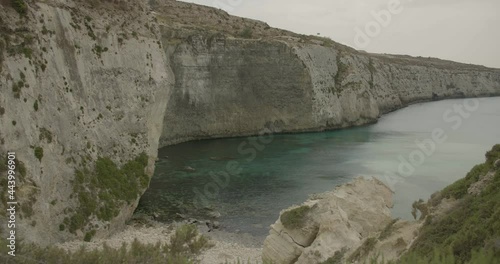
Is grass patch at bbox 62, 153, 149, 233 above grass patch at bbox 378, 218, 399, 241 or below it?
below

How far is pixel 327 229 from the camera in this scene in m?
19.0

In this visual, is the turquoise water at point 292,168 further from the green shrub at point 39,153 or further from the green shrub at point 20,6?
the green shrub at point 20,6

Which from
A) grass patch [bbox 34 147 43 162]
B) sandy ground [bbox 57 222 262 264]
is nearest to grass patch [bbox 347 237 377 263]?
sandy ground [bbox 57 222 262 264]

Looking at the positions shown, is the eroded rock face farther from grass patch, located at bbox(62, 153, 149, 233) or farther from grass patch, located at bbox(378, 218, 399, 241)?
grass patch, located at bbox(62, 153, 149, 233)

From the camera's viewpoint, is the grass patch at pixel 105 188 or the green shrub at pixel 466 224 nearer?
the green shrub at pixel 466 224

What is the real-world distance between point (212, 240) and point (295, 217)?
8.84m

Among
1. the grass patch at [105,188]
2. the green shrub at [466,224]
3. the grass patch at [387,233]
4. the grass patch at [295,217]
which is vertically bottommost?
the grass patch at [105,188]

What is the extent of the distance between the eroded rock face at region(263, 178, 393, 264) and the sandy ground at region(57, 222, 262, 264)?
9.87 ft

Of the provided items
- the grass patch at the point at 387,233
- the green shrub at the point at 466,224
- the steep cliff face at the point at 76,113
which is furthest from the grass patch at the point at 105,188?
the green shrub at the point at 466,224

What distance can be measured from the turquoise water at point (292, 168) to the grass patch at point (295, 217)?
29.4 ft

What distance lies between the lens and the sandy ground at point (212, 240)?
2322 centimetres

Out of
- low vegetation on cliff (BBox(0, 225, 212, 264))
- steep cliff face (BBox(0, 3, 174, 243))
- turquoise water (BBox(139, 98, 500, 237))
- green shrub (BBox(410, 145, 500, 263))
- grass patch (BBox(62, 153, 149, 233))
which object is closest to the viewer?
green shrub (BBox(410, 145, 500, 263))

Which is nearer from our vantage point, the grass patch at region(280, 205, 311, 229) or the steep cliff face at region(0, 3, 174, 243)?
the grass patch at region(280, 205, 311, 229)

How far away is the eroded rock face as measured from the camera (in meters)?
18.4
